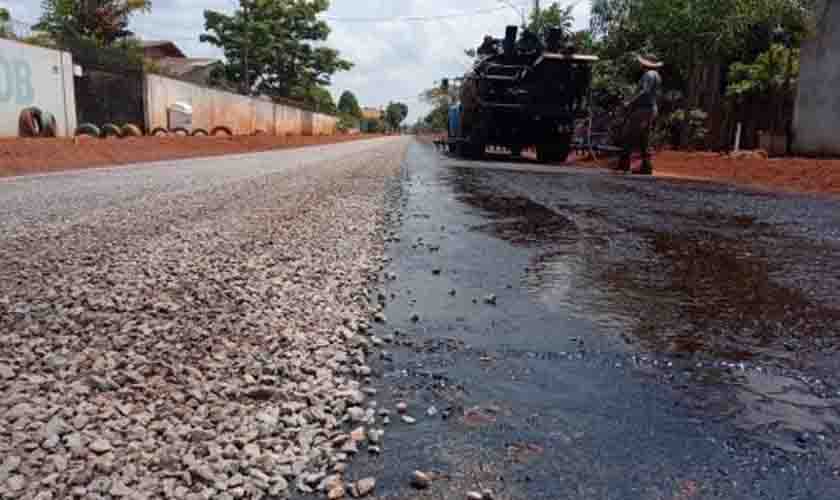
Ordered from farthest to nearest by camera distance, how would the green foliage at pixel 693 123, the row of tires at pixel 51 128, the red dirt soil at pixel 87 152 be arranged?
the green foliage at pixel 693 123 → the row of tires at pixel 51 128 → the red dirt soil at pixel 87 152

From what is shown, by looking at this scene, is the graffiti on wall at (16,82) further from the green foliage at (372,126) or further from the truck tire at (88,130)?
the green foliage at (372,126)

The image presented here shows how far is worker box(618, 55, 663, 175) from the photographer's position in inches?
432

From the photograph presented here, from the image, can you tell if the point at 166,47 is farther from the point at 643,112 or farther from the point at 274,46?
the point at 643,112

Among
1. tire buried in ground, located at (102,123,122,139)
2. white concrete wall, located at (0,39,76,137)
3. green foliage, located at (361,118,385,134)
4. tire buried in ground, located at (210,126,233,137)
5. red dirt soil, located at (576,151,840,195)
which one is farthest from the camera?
green foliage, located at (361,118,385,134)

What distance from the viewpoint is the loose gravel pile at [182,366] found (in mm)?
1654

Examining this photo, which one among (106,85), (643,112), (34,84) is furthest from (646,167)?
(106,85)

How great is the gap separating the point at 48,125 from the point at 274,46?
27107 mm

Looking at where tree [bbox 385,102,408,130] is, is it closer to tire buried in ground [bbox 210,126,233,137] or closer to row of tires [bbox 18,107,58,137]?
tire buried in ground [bbox 210,126,233,137]

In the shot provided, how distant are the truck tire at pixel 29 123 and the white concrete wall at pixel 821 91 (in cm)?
1892

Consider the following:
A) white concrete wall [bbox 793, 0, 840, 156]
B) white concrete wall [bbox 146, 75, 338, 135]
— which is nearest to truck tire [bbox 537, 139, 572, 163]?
white concrete wall [bbox 793, 0, 840, 156]

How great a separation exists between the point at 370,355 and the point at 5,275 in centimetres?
240

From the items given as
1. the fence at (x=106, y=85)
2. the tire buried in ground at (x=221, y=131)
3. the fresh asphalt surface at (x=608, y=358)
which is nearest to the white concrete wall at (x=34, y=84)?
the fence at (x=106, y=85)

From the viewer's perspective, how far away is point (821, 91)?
13.8 m

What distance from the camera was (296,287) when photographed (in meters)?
3.45
